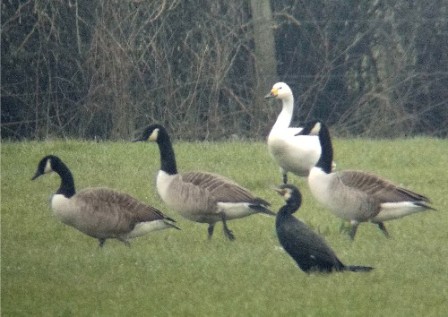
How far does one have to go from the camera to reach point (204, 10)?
72.0 feet

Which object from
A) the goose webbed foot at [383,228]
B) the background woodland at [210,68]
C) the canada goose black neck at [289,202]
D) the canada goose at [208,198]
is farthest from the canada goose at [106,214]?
the background woodland at [210,68]

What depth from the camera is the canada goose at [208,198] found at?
12.0 m

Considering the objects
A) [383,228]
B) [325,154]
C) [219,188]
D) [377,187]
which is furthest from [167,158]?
[383,228]

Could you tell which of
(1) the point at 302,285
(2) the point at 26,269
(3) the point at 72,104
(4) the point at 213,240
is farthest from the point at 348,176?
(3) the point at 72,104

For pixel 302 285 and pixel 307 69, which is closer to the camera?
pixel 302 285

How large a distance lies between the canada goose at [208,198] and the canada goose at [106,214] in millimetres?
351

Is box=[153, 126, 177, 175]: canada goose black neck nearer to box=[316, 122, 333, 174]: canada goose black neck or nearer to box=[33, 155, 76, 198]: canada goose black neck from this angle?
box=[33, 155, 76, 198]: canada goose black neck

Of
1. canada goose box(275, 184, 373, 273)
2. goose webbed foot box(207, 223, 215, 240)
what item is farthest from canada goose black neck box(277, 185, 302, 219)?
goose webbed foot box(207, 223, 215, 240)

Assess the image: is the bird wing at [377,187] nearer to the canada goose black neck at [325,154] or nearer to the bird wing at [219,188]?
the canada goose black neck at [325,154]

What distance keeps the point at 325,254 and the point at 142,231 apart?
2.05 metres

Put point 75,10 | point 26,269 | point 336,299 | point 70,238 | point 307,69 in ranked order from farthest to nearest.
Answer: point 307,69 < point 75,10 < point 70,238 < point 26,269 < point 336,299

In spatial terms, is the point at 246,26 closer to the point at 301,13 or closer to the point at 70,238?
the point at 301,13

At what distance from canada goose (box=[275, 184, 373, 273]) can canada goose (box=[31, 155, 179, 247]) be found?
139cm

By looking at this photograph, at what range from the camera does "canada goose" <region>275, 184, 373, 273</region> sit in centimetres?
1033
